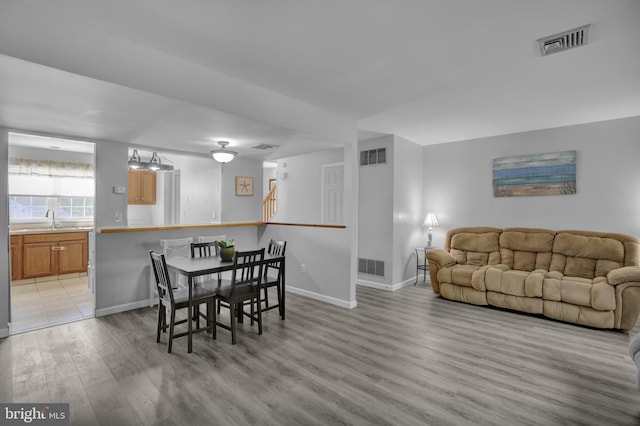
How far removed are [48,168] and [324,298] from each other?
5401mm

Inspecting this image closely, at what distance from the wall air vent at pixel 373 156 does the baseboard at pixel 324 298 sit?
2423mm

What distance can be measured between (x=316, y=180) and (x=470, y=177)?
277cm

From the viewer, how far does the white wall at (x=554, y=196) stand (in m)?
4.43

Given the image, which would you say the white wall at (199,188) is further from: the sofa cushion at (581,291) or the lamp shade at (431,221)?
the sofa cushion at (581,291)

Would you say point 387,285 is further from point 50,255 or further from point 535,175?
point 50,255

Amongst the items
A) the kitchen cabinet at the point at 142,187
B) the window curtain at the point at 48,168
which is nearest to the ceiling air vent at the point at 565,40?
the window curtain at the point at 48,168

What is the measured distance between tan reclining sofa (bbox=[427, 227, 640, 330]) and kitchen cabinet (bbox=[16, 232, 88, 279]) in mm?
6019

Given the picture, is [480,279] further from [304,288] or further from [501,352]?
[304,288]

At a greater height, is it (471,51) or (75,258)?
(471,51)

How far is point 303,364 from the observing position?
2.80 meters

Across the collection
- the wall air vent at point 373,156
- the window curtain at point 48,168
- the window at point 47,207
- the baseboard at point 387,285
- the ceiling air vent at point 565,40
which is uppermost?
the ceiling air vent at point 565,40

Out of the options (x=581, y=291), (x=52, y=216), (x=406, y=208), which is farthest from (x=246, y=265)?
(x=52, y=216)

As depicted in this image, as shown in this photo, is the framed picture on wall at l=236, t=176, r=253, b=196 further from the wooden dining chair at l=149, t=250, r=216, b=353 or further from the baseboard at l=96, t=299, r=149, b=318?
the wooden dining chair at l=149, t=250, r=216, b=353

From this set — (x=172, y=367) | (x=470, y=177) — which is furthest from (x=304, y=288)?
(x=470, y=177)
